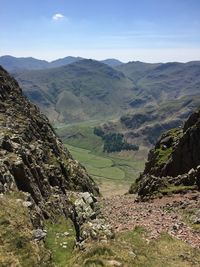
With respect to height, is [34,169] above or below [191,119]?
below

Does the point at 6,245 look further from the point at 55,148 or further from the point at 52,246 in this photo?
the point at 55,148

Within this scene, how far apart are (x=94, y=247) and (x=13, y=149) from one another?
3620cm

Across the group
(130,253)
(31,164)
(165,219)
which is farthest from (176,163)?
(130,253)

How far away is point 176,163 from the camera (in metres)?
94.1

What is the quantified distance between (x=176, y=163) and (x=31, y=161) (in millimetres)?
41904

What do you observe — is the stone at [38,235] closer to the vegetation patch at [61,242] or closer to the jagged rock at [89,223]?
the vegetation patch at [61,242]

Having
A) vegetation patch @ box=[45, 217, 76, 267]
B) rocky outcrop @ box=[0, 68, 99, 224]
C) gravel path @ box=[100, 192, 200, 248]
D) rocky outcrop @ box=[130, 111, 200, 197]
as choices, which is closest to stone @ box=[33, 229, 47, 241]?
vegetation patch @ box=[45, 217, 76, 267]

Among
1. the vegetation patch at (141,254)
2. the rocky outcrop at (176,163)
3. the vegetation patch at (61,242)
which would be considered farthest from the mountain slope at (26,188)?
the rocky outcrop at (176,163)

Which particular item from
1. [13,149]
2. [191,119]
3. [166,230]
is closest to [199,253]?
[166,230]

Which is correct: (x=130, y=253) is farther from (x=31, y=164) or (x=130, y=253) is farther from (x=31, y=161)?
(x=31, y=161)

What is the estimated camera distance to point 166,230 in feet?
127

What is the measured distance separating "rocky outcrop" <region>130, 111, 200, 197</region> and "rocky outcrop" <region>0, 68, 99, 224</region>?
56.7 feet

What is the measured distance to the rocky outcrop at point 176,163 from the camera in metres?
68.6

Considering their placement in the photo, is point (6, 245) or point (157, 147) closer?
point (6, 245)
